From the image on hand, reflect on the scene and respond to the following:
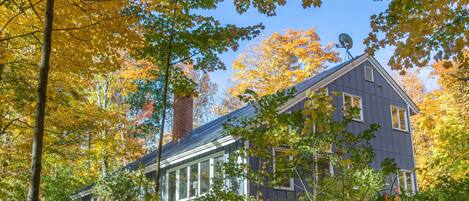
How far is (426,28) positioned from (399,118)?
534 inches

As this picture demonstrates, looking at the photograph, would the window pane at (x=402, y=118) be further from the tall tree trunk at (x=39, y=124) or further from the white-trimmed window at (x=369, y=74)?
the tall tree trunk at (x=39, y=124)

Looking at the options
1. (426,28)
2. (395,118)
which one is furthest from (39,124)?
(395,118)

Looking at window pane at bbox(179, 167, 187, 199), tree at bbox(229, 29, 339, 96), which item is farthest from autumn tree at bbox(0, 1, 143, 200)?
tree at bbox(229, 29, 339, 96)

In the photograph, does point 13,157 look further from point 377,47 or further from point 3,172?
point 377,47

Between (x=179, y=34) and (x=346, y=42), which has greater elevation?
(x=346, y=42)

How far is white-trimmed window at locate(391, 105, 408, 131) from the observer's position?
724 inches

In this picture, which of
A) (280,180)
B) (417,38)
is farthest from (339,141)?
(417,38)

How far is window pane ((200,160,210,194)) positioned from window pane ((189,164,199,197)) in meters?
0.29

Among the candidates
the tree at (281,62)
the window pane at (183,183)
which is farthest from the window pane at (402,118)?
the window pane at (183,183)

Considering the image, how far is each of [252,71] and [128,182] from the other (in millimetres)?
13973

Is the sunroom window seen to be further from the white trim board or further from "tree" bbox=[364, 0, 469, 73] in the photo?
"tree" bbox=[364, 0, 469, 73]

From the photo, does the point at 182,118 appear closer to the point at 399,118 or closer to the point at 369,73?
the point at 369,73

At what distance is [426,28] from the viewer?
5.76 m

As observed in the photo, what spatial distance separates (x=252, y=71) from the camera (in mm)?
26547
